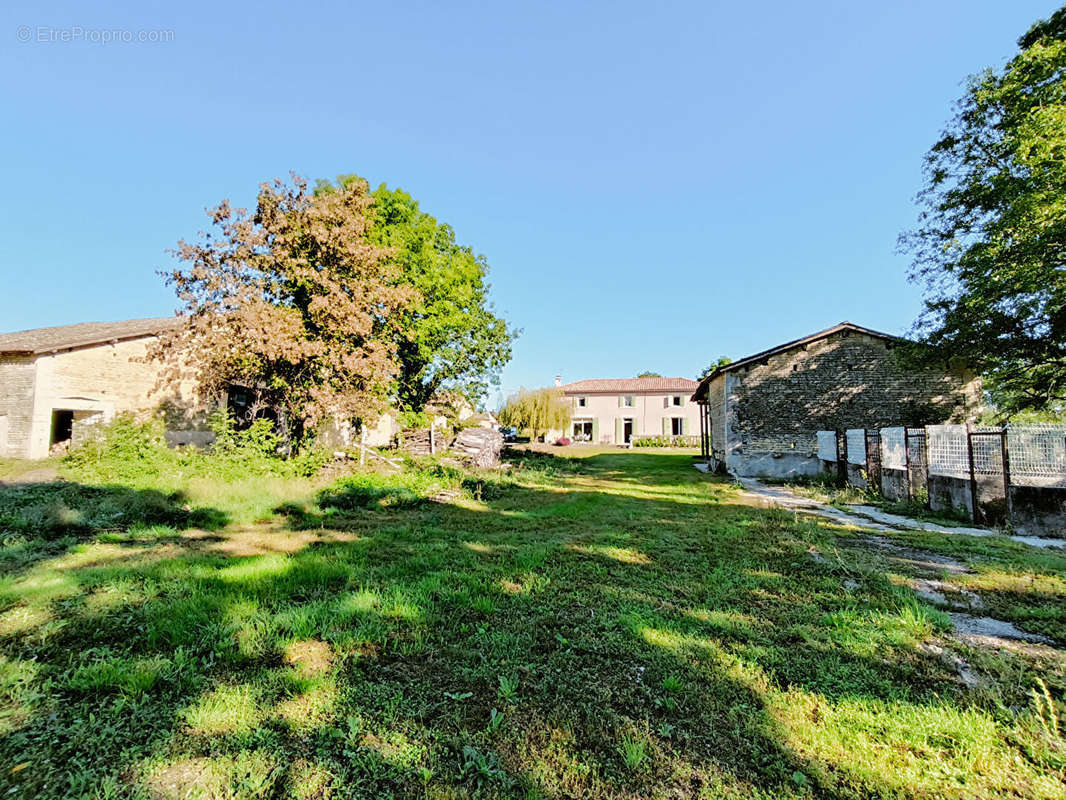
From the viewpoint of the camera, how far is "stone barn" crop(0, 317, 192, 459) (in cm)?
1375

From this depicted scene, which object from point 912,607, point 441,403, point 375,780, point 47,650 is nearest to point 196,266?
point 441,403

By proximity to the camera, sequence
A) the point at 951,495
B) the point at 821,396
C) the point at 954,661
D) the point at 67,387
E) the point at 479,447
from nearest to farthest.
Result: the point at 954,661 < the point at 951,495 < the point at 67,387 < the point at 821,396 < the point at 479,447

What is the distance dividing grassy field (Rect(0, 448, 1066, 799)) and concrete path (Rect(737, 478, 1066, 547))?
3.75 ft

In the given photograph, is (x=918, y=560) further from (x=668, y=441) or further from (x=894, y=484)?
(x=668, y=441)

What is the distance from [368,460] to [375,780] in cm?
1220

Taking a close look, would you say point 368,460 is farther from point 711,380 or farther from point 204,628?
point 711,380

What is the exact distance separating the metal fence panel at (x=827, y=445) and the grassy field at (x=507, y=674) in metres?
8.43

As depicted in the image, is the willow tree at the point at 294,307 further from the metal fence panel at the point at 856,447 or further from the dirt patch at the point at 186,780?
the metal fence panel at the point at 856,447

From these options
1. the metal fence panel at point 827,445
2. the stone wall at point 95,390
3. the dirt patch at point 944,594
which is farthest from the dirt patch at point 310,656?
the metal fence panel at point 827,445

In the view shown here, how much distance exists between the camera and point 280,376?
12.0m

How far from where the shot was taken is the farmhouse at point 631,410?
1716 inches

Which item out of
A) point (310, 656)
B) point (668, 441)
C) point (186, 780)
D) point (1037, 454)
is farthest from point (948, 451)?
point (668, 441)

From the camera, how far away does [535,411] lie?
35375mm

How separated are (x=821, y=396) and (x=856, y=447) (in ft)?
13.2
